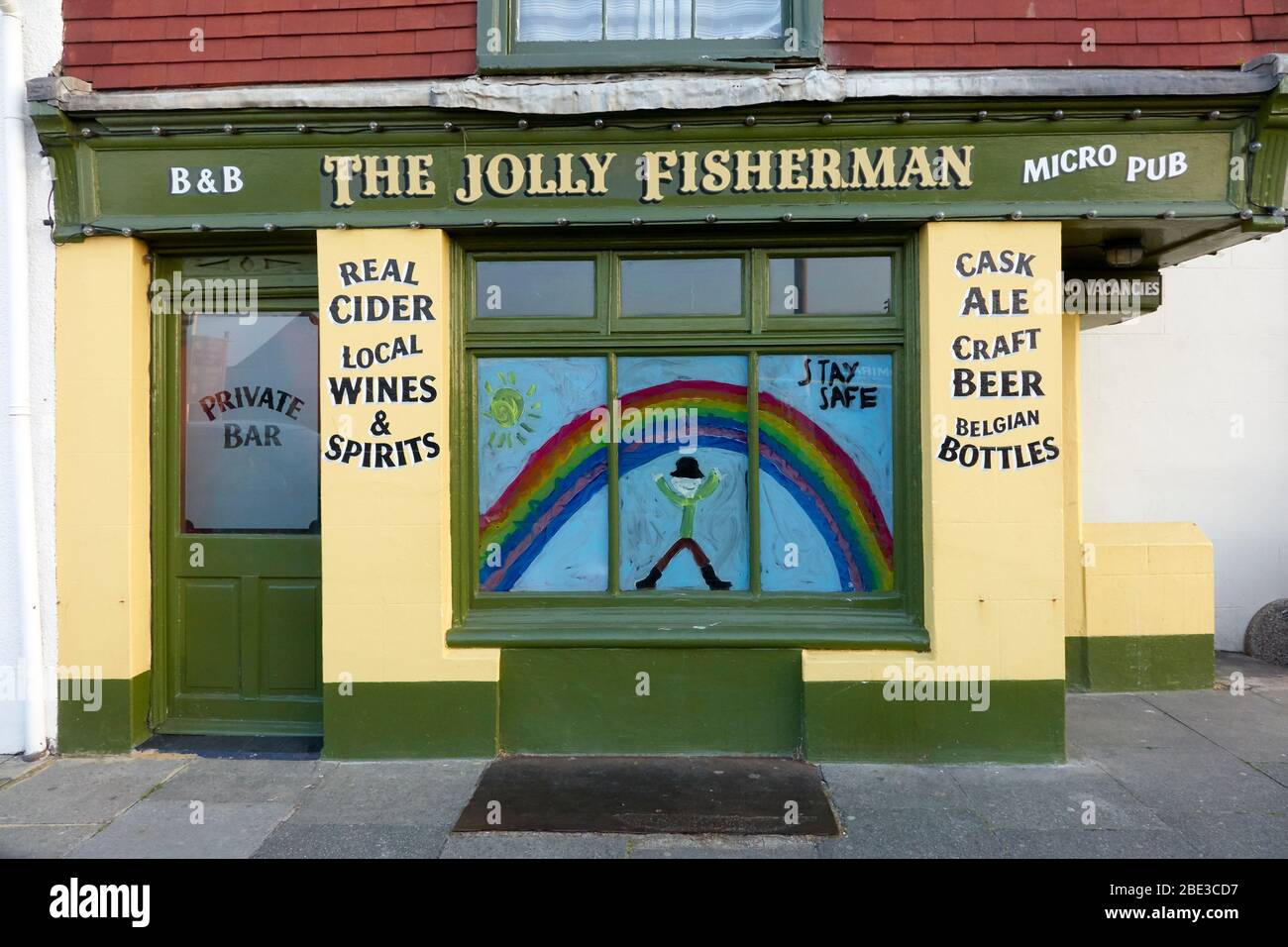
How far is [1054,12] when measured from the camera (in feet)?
17.2

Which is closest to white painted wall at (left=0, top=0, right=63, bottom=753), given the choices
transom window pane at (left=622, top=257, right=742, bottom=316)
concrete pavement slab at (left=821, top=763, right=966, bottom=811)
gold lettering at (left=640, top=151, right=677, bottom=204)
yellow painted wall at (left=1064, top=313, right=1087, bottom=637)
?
transom window pane at (left=622, top=257, right=742, bottom=316)

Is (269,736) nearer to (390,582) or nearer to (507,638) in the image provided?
(390,582)

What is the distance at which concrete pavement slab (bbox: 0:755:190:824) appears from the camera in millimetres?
4578

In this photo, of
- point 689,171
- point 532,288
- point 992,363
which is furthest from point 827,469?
point 532,288

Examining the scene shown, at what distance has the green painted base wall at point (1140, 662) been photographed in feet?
21.7

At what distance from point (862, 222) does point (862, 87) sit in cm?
74

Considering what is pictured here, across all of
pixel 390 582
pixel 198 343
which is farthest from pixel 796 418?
pixel 198 343

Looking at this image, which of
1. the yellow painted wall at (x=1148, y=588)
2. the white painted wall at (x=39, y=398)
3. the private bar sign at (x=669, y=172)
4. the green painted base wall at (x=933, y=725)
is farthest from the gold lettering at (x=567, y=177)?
the yellow painted wall at (x=1148, y=588)

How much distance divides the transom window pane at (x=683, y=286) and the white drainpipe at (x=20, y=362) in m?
3.60

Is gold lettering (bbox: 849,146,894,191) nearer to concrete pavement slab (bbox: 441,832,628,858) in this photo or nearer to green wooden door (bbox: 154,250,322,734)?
green wooden door (bbox: 154,250,322,734)

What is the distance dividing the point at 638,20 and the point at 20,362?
13.9 feet

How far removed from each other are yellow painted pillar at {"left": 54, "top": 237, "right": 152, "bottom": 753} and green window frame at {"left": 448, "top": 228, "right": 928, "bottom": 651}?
1.98 metres

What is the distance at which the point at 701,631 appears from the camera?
531 cm

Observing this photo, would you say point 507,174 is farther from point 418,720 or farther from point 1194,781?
point 1194,781
